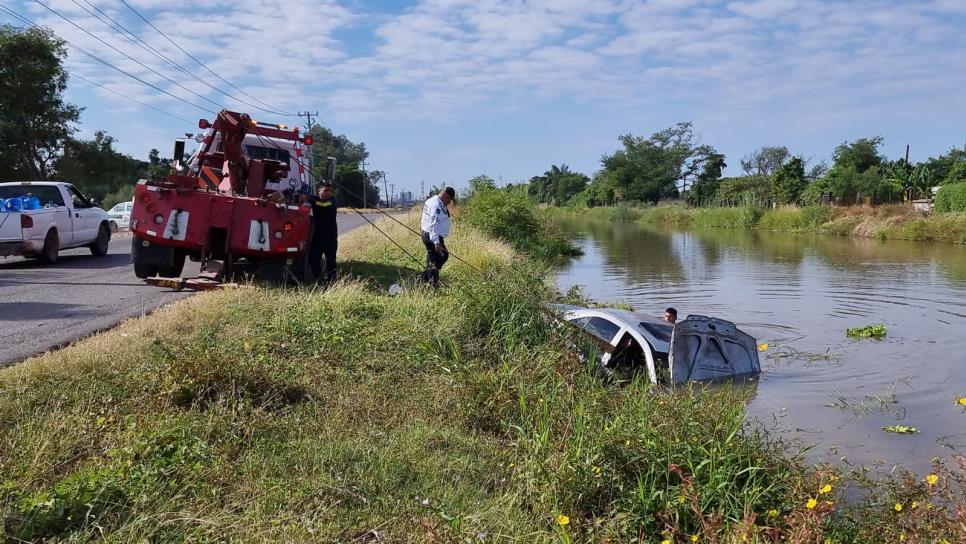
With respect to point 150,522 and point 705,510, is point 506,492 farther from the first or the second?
point 150,522

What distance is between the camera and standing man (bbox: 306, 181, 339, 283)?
11.7 m

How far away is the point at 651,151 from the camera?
9725 cm

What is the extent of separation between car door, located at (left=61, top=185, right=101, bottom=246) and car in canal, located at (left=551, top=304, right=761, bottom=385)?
35.2 feet

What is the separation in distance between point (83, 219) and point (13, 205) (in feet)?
6.31

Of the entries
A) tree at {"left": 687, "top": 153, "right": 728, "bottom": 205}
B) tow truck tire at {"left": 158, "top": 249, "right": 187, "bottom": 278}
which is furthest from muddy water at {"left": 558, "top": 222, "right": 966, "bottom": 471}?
tree at {"left": 687, "top": 153, "right": 728, "bottom": 205}

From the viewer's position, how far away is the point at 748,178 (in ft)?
233

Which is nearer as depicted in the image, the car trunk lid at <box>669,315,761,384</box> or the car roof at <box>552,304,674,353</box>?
the car trunk lid at <box>669,315,761,384</box>

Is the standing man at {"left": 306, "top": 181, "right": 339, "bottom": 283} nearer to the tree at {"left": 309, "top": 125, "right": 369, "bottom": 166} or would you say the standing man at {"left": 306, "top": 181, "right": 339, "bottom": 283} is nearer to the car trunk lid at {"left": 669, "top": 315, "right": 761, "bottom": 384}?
the car trunk lid at {"left": 669, "top": 315, "right": 761, "bottom": 384}

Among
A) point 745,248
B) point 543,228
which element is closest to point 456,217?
point 543,228

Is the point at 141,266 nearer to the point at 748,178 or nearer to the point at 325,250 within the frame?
the point at 325,250

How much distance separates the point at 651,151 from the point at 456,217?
238ft

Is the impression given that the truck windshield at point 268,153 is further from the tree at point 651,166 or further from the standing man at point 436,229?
the tree at point 651,166

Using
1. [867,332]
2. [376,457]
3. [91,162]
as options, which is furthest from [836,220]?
[376,457]

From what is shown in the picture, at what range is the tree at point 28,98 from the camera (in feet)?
95.2
